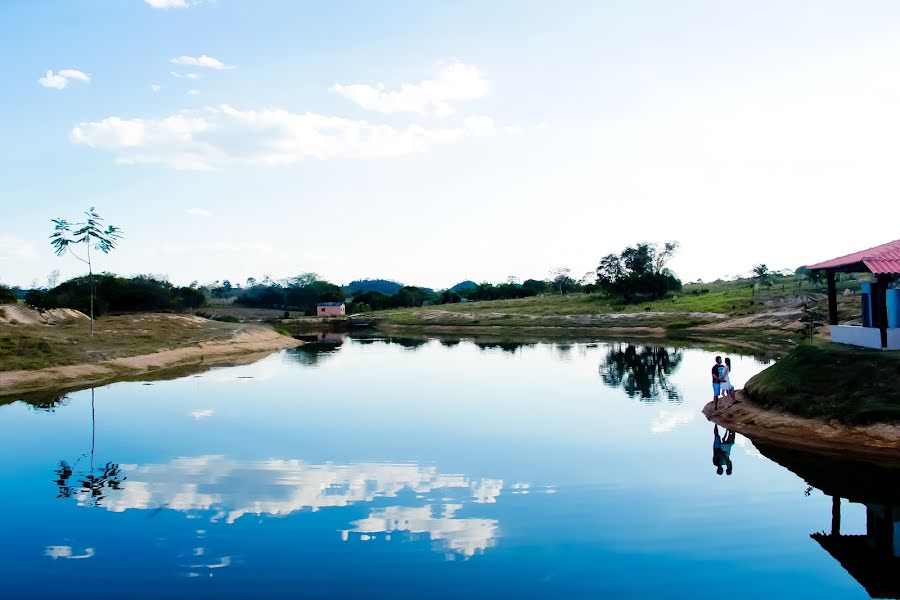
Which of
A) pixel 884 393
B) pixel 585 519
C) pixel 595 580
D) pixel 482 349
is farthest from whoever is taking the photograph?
pixel 482 349

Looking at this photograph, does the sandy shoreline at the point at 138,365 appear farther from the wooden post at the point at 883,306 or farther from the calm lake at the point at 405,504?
the wooden post at the point at 883,306

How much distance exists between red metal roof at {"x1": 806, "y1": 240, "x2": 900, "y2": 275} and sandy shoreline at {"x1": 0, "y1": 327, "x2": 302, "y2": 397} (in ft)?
130

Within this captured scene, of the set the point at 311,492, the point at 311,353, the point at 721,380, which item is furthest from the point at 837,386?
the point at 311,353

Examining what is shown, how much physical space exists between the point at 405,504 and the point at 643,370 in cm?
3414

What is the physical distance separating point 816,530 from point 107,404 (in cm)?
3062

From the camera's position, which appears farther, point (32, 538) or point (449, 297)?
point (449, 297)

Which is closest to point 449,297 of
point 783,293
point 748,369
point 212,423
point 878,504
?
point 783,293

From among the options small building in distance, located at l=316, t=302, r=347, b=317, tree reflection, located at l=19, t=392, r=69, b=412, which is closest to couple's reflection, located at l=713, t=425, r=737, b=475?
tree reflection, located at l=19, t=392, r=69, b=412

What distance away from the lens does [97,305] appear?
270 feet

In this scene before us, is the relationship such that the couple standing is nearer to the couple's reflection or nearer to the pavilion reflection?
the couple's reflection

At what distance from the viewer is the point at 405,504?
1678cm

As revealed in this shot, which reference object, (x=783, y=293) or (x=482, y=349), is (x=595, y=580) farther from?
(x=783, y=293)

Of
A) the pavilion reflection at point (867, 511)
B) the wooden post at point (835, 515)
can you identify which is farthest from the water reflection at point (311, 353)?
the wooden post at point (835, 515)

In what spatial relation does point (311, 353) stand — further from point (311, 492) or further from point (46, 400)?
point (311, 492)
